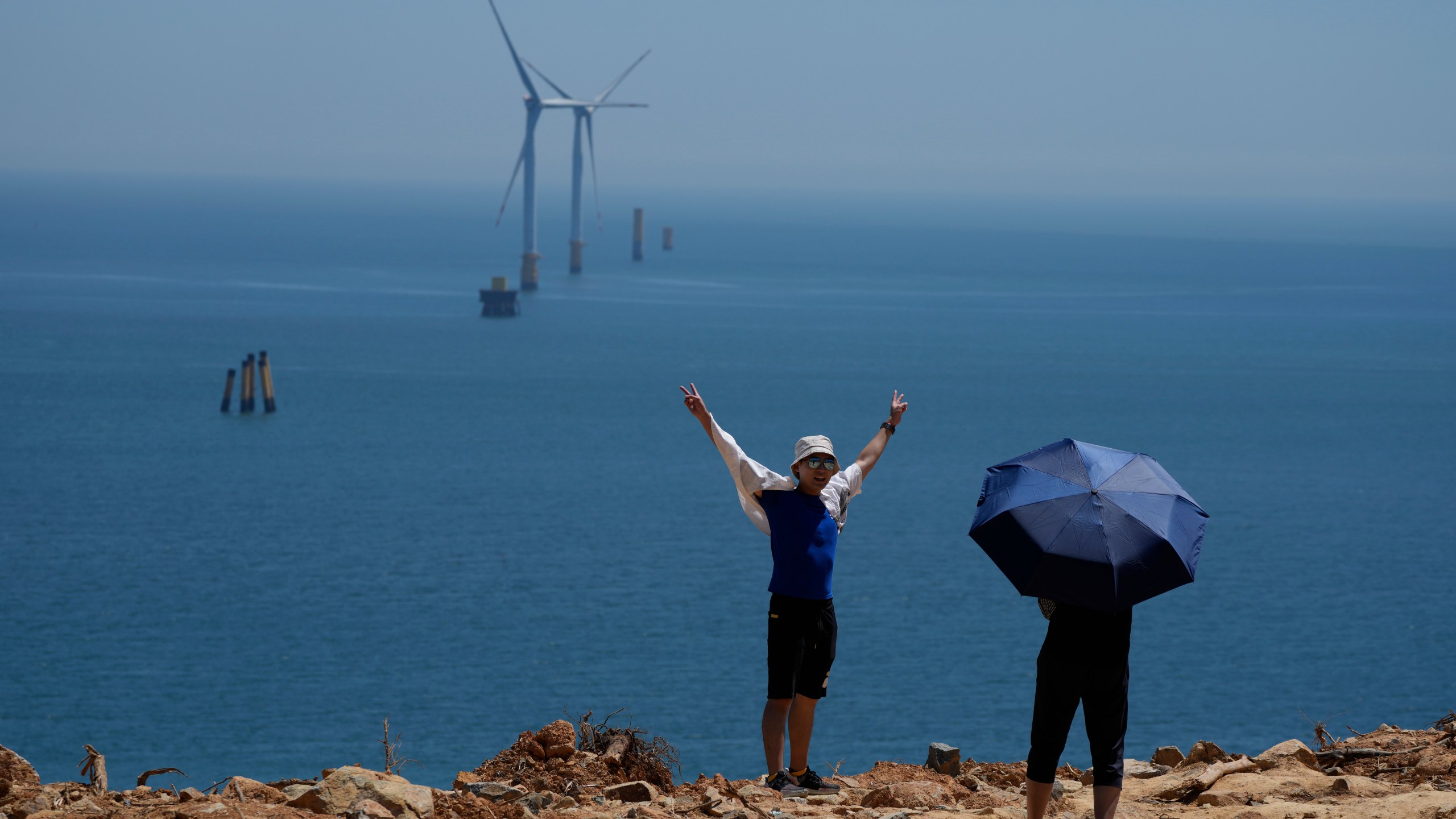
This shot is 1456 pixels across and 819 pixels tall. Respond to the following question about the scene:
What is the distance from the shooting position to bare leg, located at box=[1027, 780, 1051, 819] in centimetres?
646

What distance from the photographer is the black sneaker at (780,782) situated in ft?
24.3

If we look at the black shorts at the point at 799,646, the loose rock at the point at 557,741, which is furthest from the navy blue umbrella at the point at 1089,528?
the loose rock at the point at 557,741

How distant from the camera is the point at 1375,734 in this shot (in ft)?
27.3

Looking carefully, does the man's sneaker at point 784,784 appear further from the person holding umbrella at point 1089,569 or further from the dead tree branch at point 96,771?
the dead tree branch at point 96,771

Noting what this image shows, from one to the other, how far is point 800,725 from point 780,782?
1.03 ft

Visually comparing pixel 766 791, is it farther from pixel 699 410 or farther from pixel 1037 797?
pixel 699 410

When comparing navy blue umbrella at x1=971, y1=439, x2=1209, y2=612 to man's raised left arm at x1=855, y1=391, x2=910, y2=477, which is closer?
navy blue umbrella at x1=971, y1=439, x2=1209, y2=612

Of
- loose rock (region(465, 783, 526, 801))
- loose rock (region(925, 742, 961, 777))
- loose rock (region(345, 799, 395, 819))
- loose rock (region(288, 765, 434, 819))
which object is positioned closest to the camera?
loose rock (region(345, 799, 395, 819))

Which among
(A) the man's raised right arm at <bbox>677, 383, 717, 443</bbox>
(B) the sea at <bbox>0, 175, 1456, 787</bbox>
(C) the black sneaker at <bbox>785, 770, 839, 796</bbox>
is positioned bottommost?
(B) the sea at <bbox>0, 175, 1456, 787</bbox>

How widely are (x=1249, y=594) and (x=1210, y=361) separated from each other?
8895 centimetres

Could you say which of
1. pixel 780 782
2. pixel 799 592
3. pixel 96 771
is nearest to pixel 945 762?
pixel 780 782

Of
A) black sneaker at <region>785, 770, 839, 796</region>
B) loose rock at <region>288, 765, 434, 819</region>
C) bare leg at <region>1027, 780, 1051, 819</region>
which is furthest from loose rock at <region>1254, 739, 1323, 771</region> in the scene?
loose rock at <region>288, 765, 434, 819</region>

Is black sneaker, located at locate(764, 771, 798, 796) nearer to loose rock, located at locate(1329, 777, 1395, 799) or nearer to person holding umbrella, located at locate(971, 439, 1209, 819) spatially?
person holding umbrella, located at locate(971, 439, 1209, 819)

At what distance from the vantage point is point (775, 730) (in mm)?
7492
